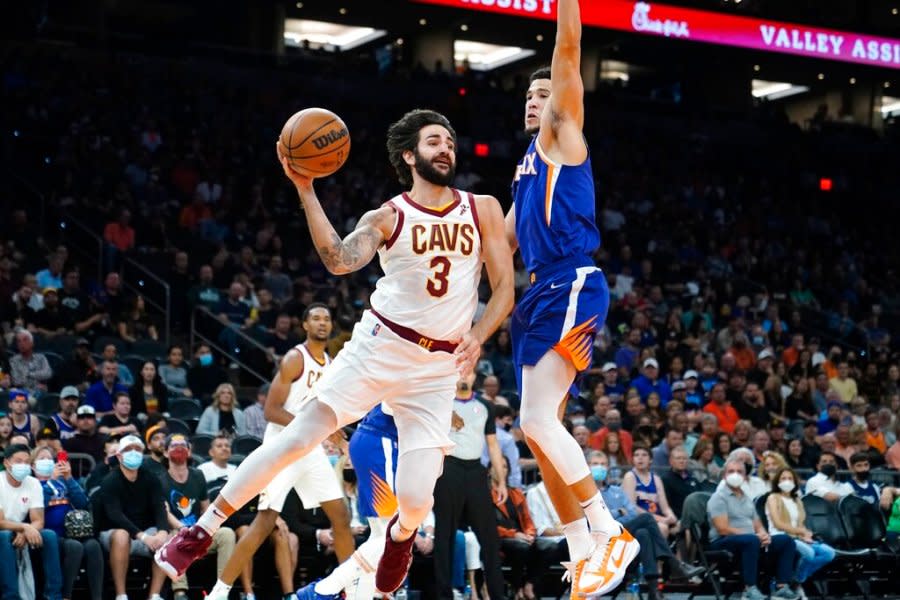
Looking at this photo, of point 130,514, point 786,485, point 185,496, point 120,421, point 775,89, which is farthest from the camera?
point 775,89

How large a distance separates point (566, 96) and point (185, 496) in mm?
5997

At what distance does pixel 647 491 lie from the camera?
41.1 feet

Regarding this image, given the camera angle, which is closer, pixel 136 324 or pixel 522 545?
pixel 522 545

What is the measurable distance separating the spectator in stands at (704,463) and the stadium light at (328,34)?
18949 mm

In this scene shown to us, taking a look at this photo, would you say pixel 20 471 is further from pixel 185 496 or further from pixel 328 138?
pixel 328 138

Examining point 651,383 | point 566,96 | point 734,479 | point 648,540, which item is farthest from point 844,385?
point 566,96

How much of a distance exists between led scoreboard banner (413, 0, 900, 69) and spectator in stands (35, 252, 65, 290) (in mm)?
6509

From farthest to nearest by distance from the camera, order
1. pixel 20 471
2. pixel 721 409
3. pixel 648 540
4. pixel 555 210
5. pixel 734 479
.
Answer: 1. pixel 721 409
2. pixel 734 479
3. pixel 648 540
4. pixel 20 471
5. pixel 555 210

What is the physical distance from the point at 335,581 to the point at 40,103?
1497 cm

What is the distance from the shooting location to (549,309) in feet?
20.7

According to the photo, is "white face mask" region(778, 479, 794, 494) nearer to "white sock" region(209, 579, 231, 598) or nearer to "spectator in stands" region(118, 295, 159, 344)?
"white sock" region(209, 579, 231, 598)

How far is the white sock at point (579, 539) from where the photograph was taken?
638 cm

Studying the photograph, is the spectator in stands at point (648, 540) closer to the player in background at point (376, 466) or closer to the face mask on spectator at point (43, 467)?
the player in background at point (376, 466)

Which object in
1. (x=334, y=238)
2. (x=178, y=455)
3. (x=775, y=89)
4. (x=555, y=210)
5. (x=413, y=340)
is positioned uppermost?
(x=775, y=89)
